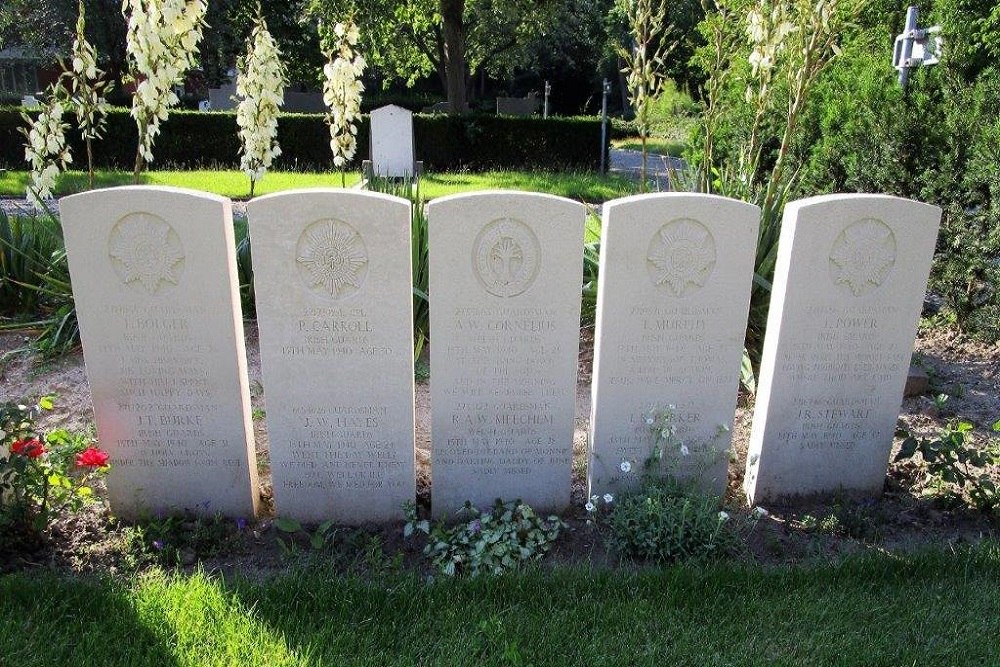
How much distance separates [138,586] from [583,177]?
14142 mm

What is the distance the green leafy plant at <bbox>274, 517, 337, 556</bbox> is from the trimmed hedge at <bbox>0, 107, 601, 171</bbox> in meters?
14.1

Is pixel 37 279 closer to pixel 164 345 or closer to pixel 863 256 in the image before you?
pixel 164 345

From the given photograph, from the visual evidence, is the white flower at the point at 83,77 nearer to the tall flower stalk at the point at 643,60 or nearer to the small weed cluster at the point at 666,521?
the tall flower stalk at the point at 643,60

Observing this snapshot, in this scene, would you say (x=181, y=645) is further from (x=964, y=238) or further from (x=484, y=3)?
(x=484, y=3)

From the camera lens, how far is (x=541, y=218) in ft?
10.5

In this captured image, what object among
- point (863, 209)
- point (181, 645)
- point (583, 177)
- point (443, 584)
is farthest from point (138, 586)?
point (583, 177)

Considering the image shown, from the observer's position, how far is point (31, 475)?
311 centimetres

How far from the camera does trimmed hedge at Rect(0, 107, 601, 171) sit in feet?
52.9

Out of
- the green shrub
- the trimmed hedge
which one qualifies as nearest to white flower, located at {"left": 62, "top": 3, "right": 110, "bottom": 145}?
the green shrub

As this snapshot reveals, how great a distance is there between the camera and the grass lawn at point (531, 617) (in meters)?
2.64

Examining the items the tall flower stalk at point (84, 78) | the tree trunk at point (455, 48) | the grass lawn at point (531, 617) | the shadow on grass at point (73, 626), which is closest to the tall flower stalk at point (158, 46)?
the tall flower stalk at point (84, 78)

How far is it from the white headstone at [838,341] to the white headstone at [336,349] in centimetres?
170

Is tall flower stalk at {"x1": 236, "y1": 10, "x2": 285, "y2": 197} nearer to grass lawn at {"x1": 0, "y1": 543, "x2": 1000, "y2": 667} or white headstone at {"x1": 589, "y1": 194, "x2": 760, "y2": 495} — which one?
white headstone at {"x1": 589, "y1": 194, "x2": 760, "y2": 495}

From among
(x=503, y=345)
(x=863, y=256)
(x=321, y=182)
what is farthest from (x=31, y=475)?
(x=321, y=182)
